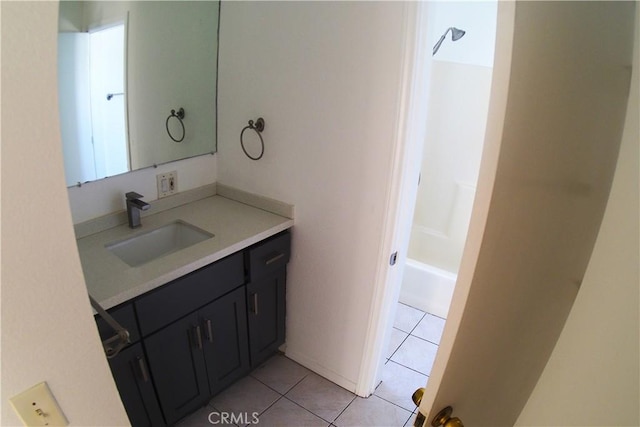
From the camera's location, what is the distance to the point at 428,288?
2545 mm

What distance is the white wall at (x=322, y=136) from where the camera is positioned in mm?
1308

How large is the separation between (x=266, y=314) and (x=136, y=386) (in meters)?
0.66

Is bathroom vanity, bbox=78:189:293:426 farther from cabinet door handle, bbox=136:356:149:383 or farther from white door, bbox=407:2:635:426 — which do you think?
white door, bbox=407:2:635:426

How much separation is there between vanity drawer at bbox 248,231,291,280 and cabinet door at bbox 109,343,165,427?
1.81ft

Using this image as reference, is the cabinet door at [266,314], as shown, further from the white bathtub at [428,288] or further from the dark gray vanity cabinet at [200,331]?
the white bathtub at [428,288]

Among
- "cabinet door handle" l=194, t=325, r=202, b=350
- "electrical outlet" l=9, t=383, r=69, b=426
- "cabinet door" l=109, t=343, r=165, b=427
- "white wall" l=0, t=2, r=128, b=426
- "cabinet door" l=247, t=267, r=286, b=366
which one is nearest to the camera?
"white wall" l=0, t=2, r=128, b=426

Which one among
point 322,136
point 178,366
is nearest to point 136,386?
point 178,366

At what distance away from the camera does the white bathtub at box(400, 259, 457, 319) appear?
97.3 inches

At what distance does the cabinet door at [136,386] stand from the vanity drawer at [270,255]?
552 mm

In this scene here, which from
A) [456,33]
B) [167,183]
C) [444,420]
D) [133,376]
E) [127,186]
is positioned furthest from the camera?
[456,33]

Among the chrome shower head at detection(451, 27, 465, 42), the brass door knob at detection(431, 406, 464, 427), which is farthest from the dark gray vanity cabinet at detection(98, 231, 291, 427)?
the chrome shower head at detection(451, 27, 465, 42)

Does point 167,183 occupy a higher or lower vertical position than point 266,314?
higher

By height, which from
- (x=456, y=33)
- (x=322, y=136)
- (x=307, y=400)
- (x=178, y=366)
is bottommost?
(x=307, y=400)

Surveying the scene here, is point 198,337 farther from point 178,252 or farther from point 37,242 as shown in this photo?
point 37,242
